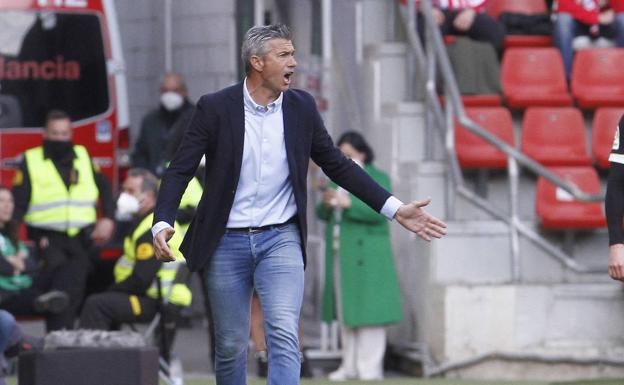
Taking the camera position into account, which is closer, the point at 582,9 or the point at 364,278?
the point at 364,278

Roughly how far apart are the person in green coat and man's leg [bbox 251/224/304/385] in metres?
5.23

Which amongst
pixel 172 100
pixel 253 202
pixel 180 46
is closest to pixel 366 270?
pixel 172 100

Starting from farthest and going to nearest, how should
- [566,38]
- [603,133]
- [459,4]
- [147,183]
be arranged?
[459,4] < [566,38] < [603,133] < [147,183]

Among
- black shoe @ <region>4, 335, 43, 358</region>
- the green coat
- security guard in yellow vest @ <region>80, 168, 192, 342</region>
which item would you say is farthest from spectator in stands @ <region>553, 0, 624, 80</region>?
black shoe @ <region>4, 335, 43, 358</region>

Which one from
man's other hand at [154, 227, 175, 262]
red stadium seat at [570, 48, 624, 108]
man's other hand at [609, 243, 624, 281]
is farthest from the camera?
red stadium seat at [570, 48, 624, 108]

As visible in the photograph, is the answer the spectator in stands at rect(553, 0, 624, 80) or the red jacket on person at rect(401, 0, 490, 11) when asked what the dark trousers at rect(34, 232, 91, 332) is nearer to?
the red jacket on person at rect(401, 0, 490, 11)

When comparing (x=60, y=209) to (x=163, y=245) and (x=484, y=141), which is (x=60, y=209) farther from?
(x=163, y=245)

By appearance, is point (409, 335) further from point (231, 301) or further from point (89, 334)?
point (231, 301)

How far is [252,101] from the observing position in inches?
300

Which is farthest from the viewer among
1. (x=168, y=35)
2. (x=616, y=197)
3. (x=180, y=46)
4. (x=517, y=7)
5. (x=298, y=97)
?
(x=168, y=35)

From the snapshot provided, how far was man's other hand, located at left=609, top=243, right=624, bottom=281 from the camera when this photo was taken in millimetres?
8102

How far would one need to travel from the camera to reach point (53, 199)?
1290 cm

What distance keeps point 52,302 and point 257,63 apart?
4777 millimetres

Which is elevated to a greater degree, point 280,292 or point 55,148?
point 55,148
